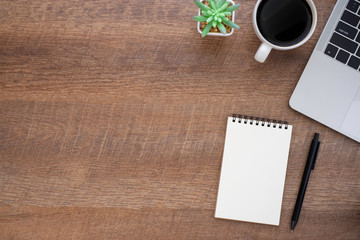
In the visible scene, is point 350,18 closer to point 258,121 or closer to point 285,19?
point 285,19

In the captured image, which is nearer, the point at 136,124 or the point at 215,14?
the point at 215,14

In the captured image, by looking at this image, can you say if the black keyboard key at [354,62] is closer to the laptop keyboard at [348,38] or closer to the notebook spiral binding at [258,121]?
the laptop keyboard at [348,38]

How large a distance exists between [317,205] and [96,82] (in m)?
0.61

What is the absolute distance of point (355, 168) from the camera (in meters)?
0.83

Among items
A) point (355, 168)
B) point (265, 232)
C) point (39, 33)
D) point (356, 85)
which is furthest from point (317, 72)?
→ point (39, 33)

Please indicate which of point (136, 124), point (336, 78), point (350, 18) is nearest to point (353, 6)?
point (350, 18)

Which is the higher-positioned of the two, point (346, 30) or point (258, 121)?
point (346, 30)

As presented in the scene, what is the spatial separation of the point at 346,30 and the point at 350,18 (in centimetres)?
3

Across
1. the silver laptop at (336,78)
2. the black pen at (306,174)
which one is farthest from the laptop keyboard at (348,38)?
the black pen at (306,174)

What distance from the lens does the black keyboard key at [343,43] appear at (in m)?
0.79

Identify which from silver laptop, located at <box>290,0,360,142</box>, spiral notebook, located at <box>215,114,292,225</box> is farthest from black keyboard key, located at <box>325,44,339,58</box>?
spiral notebook, located at <box>215,114,292,225</box>

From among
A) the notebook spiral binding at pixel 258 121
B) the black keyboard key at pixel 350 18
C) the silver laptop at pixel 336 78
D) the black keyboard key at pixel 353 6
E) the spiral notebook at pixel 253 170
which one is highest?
the black keyboard key at pixel 353 6

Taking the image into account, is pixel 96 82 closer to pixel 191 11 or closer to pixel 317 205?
pixel 191 11

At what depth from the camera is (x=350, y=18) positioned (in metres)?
0.79
